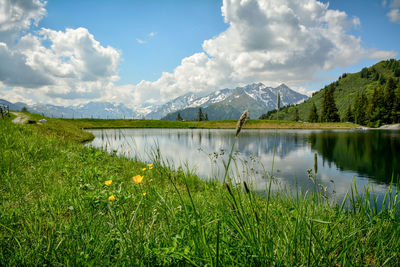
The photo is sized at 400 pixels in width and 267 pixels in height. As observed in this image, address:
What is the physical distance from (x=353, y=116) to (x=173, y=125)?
316 ft

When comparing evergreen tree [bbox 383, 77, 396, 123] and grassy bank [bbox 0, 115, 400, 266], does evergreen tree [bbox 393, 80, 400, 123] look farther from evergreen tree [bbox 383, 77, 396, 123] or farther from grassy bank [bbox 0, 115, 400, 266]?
grassy bank [bbox 0, 115, 400, 266]

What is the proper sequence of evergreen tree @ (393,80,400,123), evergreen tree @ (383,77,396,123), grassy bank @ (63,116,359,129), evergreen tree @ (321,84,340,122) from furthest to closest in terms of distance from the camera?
evergreen tree @ (321,84,340,122) < grassy bank @ (63,116,359,129) < evergreen tree @ (383,77,396,123) < evergreen tree @ (393,80,400,123)

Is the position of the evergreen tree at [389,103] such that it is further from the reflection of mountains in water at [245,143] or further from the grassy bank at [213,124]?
the reflection of mountains in water at [245,143]

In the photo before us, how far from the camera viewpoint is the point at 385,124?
90062mm

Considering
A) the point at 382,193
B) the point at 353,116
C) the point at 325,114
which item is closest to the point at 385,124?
the point at 353,116

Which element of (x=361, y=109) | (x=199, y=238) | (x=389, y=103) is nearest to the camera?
(x=199, y=238)

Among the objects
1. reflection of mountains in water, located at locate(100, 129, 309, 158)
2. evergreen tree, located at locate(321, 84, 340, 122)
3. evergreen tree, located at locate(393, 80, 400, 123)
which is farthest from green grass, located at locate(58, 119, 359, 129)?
reflection of mountains in water, located at locate(100, 129, 309, 158)

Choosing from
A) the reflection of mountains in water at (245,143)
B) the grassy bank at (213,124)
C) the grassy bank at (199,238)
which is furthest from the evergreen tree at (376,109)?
the grassy bank at (199,238)

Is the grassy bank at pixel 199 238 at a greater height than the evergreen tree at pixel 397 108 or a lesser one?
lesser

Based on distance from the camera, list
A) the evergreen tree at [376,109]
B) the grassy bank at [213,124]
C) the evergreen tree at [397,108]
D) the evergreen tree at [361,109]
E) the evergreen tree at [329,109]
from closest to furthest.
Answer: the evergreen tree at [397,108] < the evergreen tree at [376,109] < the grassy bank at [213,124] < the evergreen tree at [361,109] < the evergreen tree at [329,109]

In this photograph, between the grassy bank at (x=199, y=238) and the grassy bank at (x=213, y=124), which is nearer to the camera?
the grassy bank at (x=199, y=238)

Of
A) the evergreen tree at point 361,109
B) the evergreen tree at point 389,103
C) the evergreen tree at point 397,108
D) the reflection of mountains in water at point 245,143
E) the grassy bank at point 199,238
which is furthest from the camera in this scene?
the evergreen tree at point 361,109

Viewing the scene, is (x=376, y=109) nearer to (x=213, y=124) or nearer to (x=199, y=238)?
(x=213, y=124)

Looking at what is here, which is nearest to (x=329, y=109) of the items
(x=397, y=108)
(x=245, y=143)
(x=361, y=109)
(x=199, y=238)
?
(x=361, y=109)
